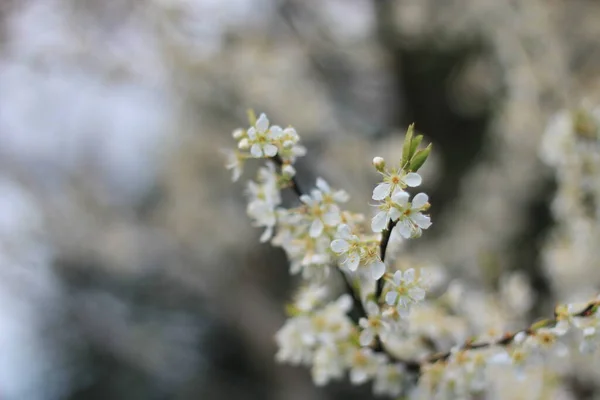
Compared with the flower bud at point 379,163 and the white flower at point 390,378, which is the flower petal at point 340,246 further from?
the white flower at point 390,378

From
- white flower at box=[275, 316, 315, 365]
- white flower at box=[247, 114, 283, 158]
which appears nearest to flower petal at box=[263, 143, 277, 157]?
white flower at box=[247, 114, 283, 158]

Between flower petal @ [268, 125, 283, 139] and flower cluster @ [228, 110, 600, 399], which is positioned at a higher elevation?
flower petal @ [268, 125, 283, 139]

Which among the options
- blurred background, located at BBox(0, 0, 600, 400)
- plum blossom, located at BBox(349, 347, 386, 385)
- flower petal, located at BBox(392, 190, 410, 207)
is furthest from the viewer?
blurred background, located at BBox(0, 0, 600, 400)

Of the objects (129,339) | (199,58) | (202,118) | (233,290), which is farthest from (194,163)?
(129,339)

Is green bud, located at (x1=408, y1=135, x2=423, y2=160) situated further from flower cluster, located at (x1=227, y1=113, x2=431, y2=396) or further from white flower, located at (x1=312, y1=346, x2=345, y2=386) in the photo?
white flower, located at (x1=312, y1=346, x2=345, y2=386)

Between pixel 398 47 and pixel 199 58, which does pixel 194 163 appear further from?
pixel 398 47

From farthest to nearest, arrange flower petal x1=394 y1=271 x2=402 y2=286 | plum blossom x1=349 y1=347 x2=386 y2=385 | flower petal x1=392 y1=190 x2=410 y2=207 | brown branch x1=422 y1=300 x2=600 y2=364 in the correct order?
plum blossom x1=349 y1=347 x2=386 y2=385 → brown branch x1=422 y1=300 x2=600 y2=364 → flower petal x1=394 y1=271 x2=402 y2=286 → flower petal x1=392 y1=190 x2=410 y2=207

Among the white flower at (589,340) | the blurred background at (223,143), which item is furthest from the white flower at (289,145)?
the blurred background at (223,143)
